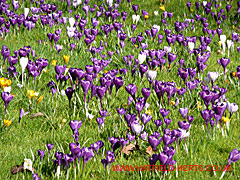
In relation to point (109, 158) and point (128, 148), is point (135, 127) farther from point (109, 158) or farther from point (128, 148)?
point (109, 158)

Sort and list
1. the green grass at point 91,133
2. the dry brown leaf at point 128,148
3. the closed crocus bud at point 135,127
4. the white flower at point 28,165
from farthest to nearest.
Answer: the dry brown leaf at point 128,148
the closed crocus bud at point 135,127
the green grass at point 91,133
the white flower at point 28,165

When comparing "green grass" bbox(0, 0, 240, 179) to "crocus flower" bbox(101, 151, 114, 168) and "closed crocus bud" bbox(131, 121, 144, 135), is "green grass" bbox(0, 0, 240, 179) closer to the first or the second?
"crocus flower" bbox(101, 151, 114, 168)

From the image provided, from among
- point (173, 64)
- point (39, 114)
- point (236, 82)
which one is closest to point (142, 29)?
point (173, 64)

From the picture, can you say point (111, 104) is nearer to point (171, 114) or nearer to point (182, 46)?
point (171, 114)

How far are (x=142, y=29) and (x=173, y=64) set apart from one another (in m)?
2.15

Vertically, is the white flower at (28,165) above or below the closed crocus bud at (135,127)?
below

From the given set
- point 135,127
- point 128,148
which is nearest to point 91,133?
point 128,148

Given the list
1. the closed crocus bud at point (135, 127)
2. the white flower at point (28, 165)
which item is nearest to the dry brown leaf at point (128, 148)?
the closed crocus bud at point (135, 127)

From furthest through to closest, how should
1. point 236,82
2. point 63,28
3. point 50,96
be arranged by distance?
point 63,28, point 236,82, point 50,96

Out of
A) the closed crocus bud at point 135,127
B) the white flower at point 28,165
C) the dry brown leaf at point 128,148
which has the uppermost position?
the closed crocus bud at point 135,127

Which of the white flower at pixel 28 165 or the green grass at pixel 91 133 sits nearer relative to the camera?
the white flower at pixel 28 165

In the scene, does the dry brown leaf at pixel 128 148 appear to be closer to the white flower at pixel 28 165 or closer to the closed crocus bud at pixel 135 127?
the closed crocus bud at pixel 135 127

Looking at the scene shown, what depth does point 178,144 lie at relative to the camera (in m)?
3.52

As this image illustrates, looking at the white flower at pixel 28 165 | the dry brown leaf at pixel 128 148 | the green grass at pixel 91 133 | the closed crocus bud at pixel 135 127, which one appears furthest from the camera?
the dry brown leaf at pixel 128 148
